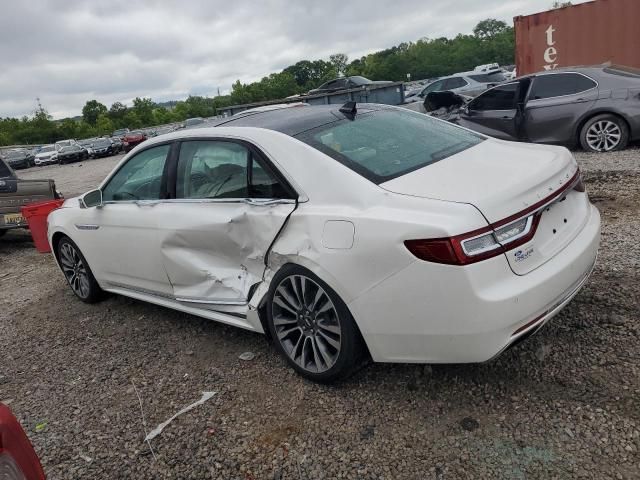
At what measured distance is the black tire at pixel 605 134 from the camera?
26.9ft

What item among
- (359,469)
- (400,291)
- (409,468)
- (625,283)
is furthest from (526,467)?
(625,283)

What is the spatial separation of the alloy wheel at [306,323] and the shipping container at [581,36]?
11488 mm

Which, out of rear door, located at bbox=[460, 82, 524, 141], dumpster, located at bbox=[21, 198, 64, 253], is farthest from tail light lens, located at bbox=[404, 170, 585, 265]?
rear door, located at bbox=[460, 82, 524, 141]

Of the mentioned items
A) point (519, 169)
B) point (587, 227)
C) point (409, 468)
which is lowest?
point (409, 468)

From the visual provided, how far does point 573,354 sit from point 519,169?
3.58 ft

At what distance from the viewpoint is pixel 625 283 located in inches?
148

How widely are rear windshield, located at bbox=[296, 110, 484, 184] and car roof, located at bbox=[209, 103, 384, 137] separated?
77 millimetres

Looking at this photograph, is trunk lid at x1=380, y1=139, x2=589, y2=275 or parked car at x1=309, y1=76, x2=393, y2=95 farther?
parked car at x1=309, y1=76, x2=393, y2=95

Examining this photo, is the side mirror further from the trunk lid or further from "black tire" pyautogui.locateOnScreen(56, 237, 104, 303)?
the trunk lid

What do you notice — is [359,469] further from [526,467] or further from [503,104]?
[503,104]

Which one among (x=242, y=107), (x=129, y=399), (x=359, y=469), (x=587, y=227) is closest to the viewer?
(x=359, y=469)

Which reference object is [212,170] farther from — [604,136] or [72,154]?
[72,154]

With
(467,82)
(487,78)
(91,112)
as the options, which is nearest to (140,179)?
(467,82)

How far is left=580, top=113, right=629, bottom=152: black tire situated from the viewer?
821 centimetres
